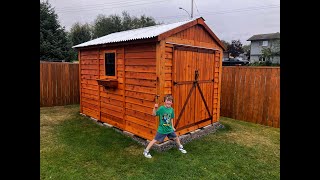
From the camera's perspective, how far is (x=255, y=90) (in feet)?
27.9

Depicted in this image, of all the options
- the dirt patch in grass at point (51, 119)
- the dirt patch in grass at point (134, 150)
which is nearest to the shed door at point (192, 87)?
the dirt patch in grass at point (134, 150)

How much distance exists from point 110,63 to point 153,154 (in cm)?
338

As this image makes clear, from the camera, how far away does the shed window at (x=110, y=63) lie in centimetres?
741

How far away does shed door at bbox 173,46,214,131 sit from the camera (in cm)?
641

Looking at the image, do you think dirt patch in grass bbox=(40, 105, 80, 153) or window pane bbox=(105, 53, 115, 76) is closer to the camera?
dirt patch in grass bbox=(40, 105, 80, 153)

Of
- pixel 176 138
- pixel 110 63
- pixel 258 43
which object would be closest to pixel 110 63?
pixel 110 63

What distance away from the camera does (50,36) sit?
18922mm

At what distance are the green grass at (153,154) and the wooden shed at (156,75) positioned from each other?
65cm

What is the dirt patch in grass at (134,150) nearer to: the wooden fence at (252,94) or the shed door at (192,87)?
the shed door at (192,87)

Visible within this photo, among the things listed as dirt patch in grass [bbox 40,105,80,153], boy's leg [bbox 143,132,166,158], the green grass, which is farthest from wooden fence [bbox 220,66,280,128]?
dirt patch in grass [bbox 40,105,80,153]

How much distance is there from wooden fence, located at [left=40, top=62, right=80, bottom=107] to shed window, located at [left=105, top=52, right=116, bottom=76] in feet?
15.4

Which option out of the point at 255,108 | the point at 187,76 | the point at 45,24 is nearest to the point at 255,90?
the point at 255,108

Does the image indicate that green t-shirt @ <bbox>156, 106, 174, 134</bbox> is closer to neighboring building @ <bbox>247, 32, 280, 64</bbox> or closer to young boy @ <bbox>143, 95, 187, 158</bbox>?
young boy @ <bbox>143, 95, 187, 158</bbox>
